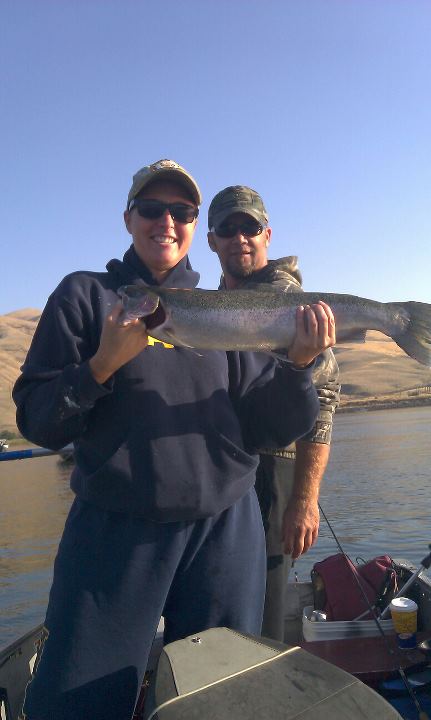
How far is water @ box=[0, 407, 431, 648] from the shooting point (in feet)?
44.0

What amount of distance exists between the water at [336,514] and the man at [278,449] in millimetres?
8332

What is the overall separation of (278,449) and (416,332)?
3.97 feet

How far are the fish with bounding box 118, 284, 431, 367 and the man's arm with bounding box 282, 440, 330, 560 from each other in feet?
2.72

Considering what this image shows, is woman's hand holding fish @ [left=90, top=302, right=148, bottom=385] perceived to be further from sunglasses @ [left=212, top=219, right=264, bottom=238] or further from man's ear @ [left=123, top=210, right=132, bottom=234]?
sunglasses @ [left=212, top=219, right=264, bottom=238]

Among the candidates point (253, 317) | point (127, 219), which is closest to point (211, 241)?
point (253, 317)

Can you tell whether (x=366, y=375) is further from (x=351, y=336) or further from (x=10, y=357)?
(x=351, y=336)

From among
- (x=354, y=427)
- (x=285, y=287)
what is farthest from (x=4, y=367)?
(x=285, y=287)

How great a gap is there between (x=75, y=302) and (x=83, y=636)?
1478 mm

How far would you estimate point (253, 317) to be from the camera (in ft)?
12.0

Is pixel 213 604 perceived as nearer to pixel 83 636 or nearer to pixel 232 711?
pixel 83 636

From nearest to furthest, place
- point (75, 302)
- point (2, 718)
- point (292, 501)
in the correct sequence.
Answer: point (75, 302) → point (2, 718) → point (292, 501)

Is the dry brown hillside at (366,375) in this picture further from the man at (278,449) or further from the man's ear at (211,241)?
the man at (278,449)

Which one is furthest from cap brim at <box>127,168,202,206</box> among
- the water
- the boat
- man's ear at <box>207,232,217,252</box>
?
the water

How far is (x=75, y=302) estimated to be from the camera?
2.99 metres
